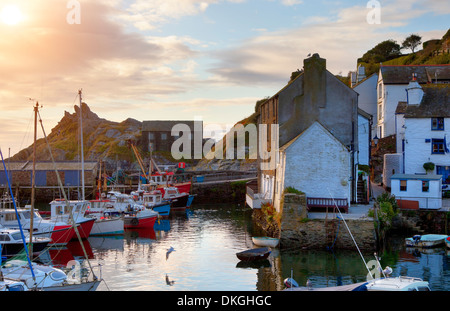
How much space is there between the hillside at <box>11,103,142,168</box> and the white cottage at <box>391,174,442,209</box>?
80.9 m

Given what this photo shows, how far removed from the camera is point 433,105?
50.3 meters

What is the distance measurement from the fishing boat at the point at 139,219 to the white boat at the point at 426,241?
24160mm

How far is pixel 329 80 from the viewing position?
45.8 m

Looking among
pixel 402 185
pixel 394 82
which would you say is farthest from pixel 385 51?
pixel 402 185

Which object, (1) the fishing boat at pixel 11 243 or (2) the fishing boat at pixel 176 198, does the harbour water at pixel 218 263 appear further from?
(2) the fishing boat at pixel 176 198

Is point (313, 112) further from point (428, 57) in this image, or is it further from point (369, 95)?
point (428, 57)

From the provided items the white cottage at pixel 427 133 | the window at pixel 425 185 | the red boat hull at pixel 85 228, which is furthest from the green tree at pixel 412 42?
the red boat hull at pixel 85 228

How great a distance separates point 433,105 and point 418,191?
10.8 meters

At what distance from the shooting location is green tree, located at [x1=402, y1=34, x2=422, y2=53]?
357 feet

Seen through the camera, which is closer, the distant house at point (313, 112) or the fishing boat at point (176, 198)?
the distant house at point (313, 112)

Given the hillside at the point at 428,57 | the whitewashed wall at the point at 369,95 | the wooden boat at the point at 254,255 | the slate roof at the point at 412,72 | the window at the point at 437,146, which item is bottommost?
the wooden boat at the point at 254,255

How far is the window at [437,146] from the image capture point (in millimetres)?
49719
